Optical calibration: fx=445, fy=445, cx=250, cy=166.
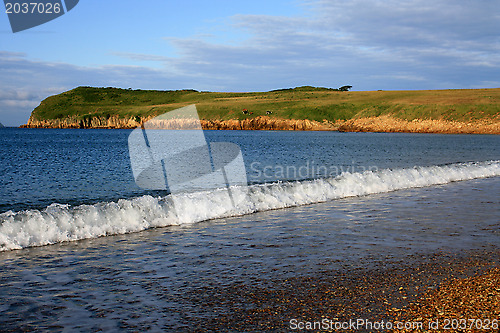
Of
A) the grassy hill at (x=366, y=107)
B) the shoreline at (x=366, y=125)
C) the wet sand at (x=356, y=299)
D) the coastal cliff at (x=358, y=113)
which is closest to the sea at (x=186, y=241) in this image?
the wet sand at (x=356, y=299)

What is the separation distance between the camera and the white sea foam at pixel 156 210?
1066cm

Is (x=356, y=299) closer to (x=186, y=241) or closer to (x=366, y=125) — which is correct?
(x=186, y=241)

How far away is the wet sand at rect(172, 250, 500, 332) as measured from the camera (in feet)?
18.2

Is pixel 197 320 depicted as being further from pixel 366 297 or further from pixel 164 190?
pixel 164 190

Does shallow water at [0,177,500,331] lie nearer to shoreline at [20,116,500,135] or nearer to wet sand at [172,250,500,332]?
wet sand at [172,250,500,332]

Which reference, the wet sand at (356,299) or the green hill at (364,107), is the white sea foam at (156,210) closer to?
the wet sand at (356,299)

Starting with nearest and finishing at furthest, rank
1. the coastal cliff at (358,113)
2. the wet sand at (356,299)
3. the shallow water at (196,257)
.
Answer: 1. the wet sand at (356,299)
2. the shallow water at (196,257)
3. the coastal cliff at (358,113)

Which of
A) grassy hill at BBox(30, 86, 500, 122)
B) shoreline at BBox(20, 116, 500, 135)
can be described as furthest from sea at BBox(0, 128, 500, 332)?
grassy hill at BBox(30, 86, 500, 122)

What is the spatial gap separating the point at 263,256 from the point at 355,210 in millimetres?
6585

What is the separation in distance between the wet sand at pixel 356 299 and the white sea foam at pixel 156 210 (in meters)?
5.57

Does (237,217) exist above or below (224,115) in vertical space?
below

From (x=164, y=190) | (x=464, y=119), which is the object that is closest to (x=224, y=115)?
(x=464, y=119)

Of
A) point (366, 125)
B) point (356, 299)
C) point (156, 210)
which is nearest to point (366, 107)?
point (366, 125)

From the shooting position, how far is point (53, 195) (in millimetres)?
18391
